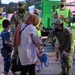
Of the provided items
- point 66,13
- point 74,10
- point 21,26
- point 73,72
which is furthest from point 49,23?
point 21,26

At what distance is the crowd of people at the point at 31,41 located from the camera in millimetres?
6965

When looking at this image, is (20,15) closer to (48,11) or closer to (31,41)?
(31,41)

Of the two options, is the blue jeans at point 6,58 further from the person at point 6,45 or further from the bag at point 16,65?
the bag at point 16,65

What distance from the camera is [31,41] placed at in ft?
22.9

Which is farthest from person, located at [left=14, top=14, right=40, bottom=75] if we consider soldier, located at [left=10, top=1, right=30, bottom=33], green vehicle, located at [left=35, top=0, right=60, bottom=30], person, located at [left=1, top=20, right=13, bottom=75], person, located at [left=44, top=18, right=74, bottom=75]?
green vehicle, located at [left=35, top=0, right=60, bottom=30]

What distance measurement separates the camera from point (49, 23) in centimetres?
1958

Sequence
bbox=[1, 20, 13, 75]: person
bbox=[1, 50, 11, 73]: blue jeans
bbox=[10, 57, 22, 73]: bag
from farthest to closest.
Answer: bbox=[1, 50, 11, 73]: blue jeans, bbox=[1, 20, 13, 75]: person, bbox=[10, 57, 22, 73]: bag

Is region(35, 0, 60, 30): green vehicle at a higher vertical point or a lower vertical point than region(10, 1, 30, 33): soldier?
lower

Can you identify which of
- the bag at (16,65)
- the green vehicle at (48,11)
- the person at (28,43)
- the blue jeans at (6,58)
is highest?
the person at (28,43)

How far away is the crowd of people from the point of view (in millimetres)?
6965

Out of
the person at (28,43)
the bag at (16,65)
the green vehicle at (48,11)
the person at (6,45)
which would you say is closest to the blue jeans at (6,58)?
the person at (6,45)

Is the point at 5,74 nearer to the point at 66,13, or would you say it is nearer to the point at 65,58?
the point at 65,58

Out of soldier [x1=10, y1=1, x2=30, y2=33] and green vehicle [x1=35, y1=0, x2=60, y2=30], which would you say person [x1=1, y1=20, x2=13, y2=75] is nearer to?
soldier [x1=10, y1=1, x2=30, y2=33]

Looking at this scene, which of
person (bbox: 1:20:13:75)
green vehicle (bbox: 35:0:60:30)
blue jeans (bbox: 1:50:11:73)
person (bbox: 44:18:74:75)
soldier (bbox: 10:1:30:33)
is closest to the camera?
person (bbox: 1:20:13:75)
